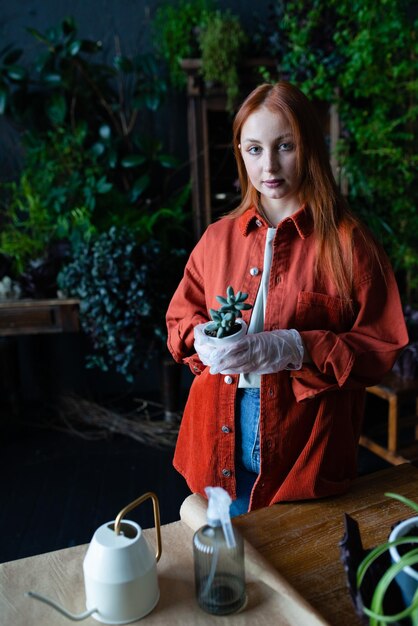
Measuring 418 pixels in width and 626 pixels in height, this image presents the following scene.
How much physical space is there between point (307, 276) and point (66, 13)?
3077 mm

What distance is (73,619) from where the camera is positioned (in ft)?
3.08

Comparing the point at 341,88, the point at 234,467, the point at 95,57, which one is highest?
the point at 95,57

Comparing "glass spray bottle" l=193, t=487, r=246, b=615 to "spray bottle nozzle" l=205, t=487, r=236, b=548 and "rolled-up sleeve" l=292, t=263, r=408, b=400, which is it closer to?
"spray bottle nozzle" l=205, t=487, r=236, b=548

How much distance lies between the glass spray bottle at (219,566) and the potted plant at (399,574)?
8.0 inches

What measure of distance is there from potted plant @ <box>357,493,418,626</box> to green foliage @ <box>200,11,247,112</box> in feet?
9.83

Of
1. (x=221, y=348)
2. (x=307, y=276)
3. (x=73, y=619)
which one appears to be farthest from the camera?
(x=307, y=276)

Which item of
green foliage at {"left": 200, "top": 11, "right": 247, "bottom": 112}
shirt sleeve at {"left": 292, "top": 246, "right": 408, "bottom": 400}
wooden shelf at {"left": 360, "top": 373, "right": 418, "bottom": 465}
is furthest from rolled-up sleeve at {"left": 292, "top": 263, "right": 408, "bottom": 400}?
green foliage at {"left": 200, "top": 11, "right": 247, "bottom": 112}

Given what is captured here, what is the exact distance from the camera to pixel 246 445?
155 cm

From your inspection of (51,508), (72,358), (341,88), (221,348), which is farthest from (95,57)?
(221,348)

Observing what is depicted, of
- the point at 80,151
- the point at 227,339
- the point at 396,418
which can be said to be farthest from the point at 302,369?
the point at 80,151

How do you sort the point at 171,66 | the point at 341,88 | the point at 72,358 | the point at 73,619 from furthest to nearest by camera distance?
the point at 72,358
the point at 171,66
the point at 341,88
the point at 73,619

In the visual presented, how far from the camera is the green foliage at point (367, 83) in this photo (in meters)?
3.23

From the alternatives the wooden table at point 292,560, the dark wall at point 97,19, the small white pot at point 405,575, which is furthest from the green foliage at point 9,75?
the small white pot at point 405,575

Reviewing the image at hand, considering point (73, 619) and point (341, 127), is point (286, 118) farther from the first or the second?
point (341, 127)
